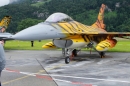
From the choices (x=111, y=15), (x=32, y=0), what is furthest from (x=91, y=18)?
(x=32, y=0)

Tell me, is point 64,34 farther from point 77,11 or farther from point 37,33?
point 77,11

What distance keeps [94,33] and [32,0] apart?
581 feet

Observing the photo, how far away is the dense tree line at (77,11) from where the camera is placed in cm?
10744

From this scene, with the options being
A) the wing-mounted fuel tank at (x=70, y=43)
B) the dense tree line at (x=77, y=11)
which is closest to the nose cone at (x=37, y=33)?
the wing-mounted fuel tank at (x=70, y=43)

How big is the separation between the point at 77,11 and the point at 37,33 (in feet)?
360

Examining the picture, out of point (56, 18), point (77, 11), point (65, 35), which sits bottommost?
point (77, 11)

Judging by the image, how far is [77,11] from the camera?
121 meters

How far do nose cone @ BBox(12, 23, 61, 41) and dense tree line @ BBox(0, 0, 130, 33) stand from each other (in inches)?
3568

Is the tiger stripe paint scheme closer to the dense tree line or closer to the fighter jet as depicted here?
the fighter jet

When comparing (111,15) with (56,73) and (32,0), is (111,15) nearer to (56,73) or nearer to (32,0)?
(32,0)

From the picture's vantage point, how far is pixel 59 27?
549 inches

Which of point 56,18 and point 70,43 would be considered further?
point 70,43

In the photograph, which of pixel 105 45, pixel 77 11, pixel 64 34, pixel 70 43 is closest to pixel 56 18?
pixel 64 34

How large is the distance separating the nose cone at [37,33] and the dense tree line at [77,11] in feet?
297
